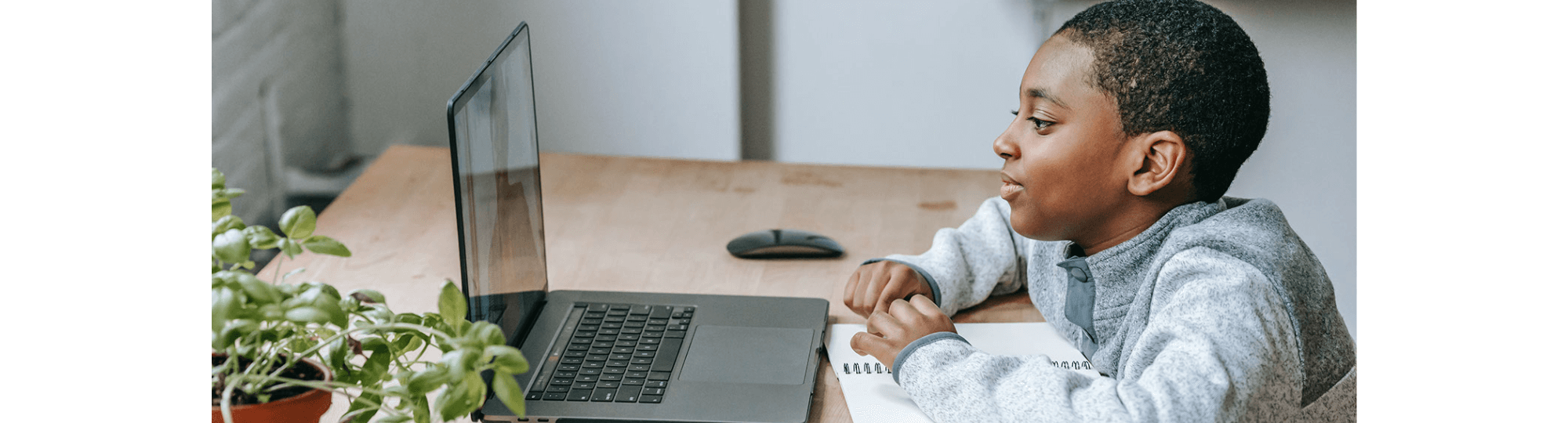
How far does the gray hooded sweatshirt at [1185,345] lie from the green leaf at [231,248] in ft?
1.40

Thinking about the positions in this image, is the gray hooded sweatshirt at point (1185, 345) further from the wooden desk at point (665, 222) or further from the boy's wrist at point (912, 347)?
the wooden desk at point (665, 222)

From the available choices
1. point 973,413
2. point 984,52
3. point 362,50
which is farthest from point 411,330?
point 362,50

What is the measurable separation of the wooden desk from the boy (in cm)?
13

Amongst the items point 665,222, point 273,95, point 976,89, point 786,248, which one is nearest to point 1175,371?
point 786,248

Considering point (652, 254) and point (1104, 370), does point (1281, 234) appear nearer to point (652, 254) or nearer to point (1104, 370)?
point (1104, 370)

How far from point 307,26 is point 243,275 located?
1.71 m

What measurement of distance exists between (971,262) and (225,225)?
0.65m

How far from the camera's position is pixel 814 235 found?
46.7 inches

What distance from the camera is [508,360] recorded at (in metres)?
0.50

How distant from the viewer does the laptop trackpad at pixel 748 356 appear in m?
0.82

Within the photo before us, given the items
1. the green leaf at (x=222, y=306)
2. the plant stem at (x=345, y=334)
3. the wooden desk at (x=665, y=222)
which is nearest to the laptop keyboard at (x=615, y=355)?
the wooden desk at (x=665, y=222)

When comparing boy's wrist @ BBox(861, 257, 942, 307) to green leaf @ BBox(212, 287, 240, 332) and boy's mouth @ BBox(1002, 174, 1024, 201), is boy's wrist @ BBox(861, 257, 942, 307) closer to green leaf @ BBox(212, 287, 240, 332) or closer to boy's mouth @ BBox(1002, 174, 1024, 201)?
boy's mouth @ BBox(1002, 174, 1024, 201)

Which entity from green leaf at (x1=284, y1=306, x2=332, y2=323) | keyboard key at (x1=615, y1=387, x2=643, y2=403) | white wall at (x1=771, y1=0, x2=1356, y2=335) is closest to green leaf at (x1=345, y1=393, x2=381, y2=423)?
green leaf at (x1=284, y1=306, x2=332, y2=323)

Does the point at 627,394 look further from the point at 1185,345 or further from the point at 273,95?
the point at 273,95
